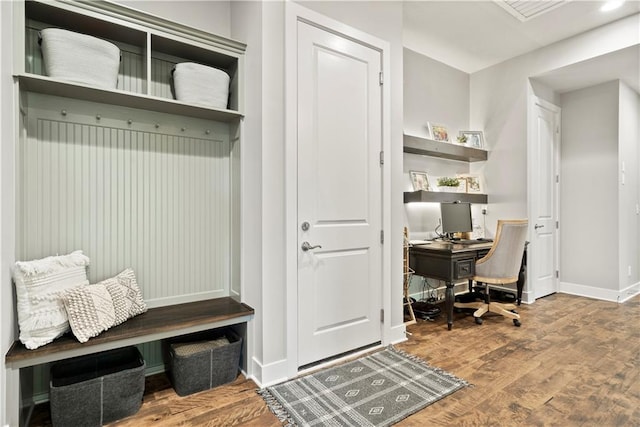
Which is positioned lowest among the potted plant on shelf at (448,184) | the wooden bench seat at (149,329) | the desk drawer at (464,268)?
the wooden bench seat at (149,329)

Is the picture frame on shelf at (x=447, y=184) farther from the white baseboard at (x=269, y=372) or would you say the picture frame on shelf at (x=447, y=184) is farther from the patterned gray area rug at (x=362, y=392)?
the white baseboard at (x=269, y=372)

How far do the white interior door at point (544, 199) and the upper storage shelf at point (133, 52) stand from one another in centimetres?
370

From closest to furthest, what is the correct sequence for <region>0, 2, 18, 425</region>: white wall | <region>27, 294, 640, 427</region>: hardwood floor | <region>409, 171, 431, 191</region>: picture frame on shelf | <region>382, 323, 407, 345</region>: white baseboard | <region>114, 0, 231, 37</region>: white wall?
<region>0, 2, 18, 425</region>: white wall
<region>27, 294, 640, 427</region>: hardwood floor
<region>114, 0, 231, 37</region>: white wall
<region>382, 323, 407, 345</region>: white baseboard
<region>409, 171, 431, 191</region>: picture frame on shelf

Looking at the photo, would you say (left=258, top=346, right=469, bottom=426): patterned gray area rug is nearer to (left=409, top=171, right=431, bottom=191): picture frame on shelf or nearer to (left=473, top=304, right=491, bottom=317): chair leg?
(left=473, top=304, right=491, bottom=317): chair leg

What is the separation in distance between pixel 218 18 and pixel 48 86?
126 cm

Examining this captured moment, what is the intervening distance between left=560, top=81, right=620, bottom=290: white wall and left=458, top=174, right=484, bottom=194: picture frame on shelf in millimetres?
1146

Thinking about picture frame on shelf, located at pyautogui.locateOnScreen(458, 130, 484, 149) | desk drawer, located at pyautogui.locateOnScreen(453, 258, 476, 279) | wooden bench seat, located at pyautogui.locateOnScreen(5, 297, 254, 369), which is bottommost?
wooden bench seat, located at pyautogui.locateOnScreen(5, 297, 254, 369)

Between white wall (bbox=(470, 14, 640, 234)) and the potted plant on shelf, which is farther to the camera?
the potted plant on shelf

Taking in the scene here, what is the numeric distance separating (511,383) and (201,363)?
196 centimetres

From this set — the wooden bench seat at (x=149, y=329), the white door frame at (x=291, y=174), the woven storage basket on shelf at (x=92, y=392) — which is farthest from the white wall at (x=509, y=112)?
the woven storage basket on shelf at (x=92, y=392)

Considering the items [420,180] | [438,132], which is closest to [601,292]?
[420,180]

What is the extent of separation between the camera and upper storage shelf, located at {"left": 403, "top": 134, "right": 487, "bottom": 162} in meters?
3.55

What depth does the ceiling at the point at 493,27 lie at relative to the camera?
3084 mm

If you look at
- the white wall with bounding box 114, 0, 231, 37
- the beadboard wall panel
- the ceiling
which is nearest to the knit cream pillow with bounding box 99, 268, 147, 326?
the beadboard wall panel
